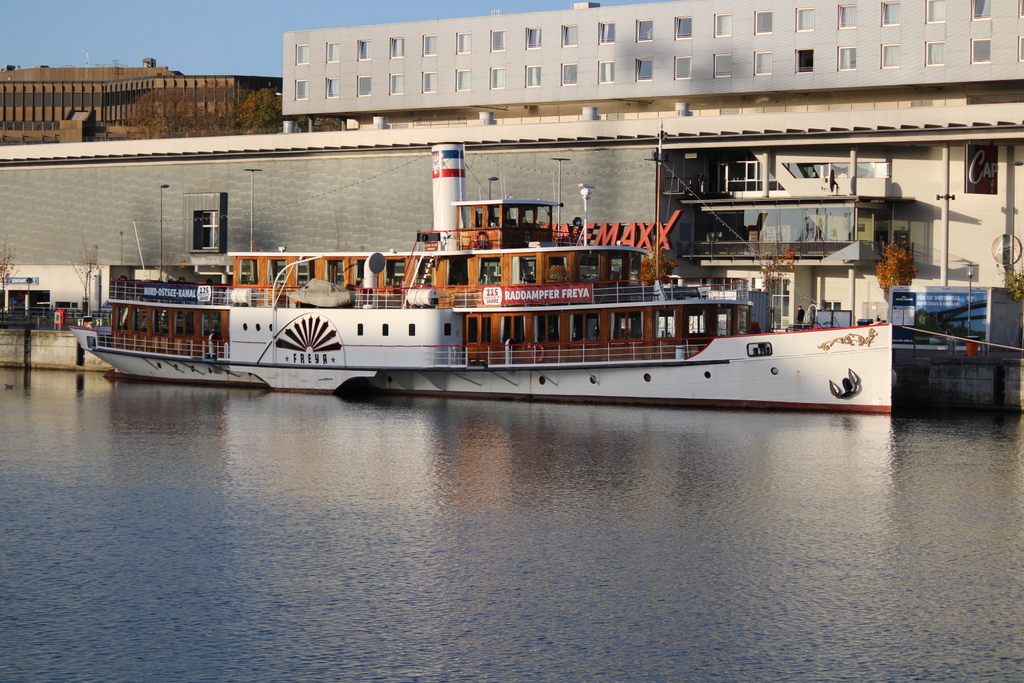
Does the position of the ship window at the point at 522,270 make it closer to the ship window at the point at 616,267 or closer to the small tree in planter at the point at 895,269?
the ship window at the point at 616,267

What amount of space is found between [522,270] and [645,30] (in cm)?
3733

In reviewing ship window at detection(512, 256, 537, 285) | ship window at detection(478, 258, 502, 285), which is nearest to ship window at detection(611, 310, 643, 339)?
ship window at detection(512, 256, 537, 285)

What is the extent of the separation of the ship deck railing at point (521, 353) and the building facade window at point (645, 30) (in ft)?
126

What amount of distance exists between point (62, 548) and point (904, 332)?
35.2 metres

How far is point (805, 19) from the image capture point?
72312 millimetres

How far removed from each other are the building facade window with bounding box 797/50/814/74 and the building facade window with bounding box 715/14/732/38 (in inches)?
176

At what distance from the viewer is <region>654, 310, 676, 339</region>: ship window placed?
41688 mm

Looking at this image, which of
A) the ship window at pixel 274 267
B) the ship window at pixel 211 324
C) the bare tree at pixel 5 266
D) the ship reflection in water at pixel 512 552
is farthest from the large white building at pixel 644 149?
the ship reflection in water at pixel 512 552

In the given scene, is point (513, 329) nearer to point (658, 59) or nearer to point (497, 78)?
point (658, 59)

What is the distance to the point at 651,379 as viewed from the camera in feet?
137

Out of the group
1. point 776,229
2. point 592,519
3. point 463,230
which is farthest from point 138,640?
point 776,229

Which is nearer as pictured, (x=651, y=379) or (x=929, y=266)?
(x=651, y=379)

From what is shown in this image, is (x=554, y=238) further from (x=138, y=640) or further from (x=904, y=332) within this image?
(x=138, y=640)

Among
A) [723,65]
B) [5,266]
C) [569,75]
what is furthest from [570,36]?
[5,266]
